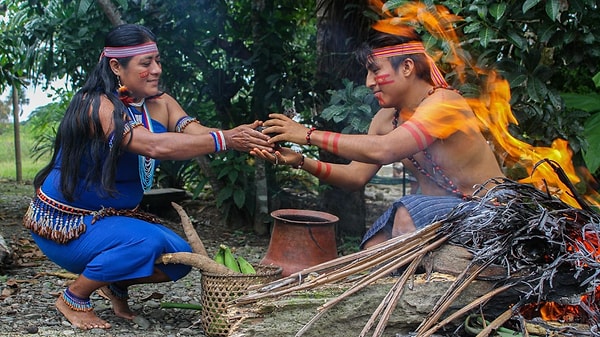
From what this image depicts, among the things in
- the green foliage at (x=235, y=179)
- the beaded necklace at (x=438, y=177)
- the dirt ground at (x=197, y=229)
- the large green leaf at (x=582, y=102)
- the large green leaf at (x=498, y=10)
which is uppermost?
the large green leaf at (x=498, y=10)

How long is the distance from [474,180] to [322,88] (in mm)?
2997

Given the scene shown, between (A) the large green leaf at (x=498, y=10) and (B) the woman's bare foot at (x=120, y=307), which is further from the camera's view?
(A) the large green leaf at (x=498, y=10)

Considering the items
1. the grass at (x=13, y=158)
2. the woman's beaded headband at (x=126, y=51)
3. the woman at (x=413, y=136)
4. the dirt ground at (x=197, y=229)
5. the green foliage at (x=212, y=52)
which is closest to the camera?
the woman at (x=413, y=136)

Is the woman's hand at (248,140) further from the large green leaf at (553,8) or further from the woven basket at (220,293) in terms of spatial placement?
the large green leaf at (553,8)

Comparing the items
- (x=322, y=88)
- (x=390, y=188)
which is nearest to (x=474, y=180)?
(x=322, y=88)

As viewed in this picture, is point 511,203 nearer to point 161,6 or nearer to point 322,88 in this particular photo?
point 322,88

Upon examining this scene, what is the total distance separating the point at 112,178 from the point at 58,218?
409mm

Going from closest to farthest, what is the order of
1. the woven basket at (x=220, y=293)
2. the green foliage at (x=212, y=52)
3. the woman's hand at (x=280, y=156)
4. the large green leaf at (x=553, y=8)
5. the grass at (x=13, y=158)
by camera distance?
the woven basket at (x=220, y=293) → the woman's hand at (x=280, y=156) → the large green leaf at (x=553, y=8) → the green foliage at (x=212, y=52) → the grass at (x=13, y=158)

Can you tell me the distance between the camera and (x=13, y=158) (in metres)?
13.1

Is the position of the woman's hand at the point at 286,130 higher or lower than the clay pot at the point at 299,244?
higher

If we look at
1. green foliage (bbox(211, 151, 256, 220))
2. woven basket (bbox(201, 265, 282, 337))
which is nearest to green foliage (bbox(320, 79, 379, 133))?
green foliage (bbox(211, 151, 256, 220))

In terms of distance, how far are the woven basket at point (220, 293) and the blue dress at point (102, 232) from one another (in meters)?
0.37

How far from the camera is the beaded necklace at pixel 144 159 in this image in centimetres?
408

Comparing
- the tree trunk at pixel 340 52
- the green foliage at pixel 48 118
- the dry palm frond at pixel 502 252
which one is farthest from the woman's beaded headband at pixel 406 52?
the green foliage at pixel 48 118
